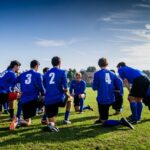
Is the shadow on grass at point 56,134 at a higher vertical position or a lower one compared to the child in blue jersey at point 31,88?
lower

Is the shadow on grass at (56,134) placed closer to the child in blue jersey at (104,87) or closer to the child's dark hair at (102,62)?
the child in blue jersey at (104,87)

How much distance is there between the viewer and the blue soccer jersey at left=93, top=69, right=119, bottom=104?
463 inches

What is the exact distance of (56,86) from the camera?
11.0m

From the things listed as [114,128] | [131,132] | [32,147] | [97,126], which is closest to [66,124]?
[97,126]

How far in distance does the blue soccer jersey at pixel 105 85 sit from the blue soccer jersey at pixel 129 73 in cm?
70

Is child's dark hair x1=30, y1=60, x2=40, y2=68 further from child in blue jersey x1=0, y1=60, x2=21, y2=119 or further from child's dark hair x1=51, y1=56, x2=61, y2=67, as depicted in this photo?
child in blue jersey x1=0, y1=60, x2=21, y2=119

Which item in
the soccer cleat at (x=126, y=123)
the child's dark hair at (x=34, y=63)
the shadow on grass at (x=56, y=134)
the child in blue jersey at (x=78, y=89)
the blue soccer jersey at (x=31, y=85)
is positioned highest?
the child's dark hair at (x=34, y=63)

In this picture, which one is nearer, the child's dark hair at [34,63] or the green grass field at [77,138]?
the green grass field at [77,138]

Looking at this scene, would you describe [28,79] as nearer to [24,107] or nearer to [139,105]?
[24,107]

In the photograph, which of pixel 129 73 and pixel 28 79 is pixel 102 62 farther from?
pixel 28 79

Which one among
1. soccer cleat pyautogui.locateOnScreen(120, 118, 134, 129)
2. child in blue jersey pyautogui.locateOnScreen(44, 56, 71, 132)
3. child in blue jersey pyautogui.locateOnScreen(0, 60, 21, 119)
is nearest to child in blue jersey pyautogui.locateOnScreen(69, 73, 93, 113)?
child in blue jersey pyautogui.locateOnScreen(0, 60, 21, 119)

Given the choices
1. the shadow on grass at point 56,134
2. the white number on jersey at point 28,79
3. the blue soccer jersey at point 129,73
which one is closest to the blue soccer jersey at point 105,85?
the blue soccer jersey at point 129,73

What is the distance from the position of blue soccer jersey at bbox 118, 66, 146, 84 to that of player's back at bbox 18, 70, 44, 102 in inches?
128

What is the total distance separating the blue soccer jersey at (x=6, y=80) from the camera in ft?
41.8
